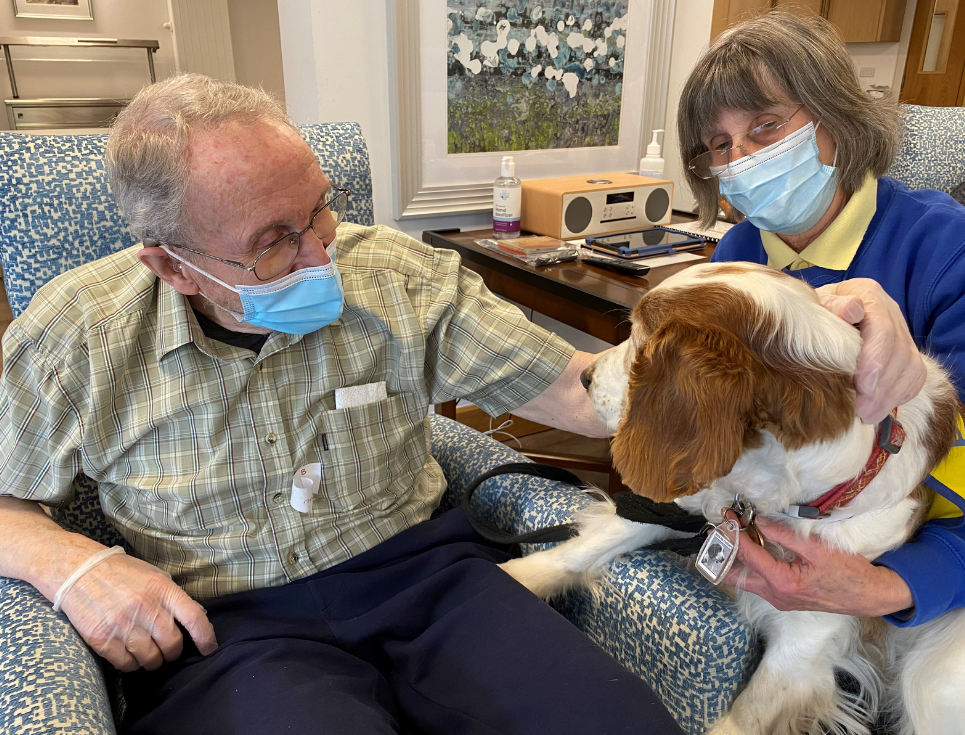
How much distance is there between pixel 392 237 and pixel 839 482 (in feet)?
2.78

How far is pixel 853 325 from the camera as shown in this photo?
2.87 feet

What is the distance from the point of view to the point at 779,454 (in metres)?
0.87

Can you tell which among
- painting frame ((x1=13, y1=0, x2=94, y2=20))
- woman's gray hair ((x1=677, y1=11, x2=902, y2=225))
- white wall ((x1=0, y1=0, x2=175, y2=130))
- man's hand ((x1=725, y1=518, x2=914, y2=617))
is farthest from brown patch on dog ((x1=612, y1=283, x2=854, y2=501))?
painting frame ((x1=13, y1=0, x2=94, y2=20))

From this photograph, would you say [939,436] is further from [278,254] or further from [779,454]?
[278,254]

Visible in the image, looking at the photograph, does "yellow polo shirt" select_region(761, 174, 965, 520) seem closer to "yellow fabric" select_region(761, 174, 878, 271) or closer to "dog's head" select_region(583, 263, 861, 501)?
"yellow fabric" select_region(761, 174, 878, 271)

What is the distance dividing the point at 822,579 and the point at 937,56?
4.04 metres

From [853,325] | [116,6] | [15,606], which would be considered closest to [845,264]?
[853,325]

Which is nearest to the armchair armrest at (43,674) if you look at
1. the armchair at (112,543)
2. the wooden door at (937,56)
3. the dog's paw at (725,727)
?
the armchair at (112,543)

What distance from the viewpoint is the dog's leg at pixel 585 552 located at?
114 cm

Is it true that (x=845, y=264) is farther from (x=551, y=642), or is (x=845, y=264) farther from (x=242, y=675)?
(x=242, y=675)

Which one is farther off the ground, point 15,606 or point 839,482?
point 839,482

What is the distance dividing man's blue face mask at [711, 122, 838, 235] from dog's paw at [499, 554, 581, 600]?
735mm

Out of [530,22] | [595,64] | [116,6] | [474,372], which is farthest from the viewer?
[116,6]

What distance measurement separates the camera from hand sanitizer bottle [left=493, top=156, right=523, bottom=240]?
227cm
